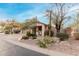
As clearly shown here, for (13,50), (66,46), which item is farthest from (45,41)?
(13,50)

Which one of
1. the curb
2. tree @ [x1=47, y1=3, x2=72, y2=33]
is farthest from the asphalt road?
tree @ [x1=47, y1=3, x2=72, y2=33]

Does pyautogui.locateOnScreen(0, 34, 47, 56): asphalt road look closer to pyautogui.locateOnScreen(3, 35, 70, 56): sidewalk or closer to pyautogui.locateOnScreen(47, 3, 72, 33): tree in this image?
pyautogui.locateOnScreen(3, 35, 70, 56): sidewalk

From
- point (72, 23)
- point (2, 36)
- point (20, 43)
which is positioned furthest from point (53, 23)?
point (2, 36)

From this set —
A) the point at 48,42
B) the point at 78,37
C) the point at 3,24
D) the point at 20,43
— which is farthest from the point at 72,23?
the point at 3,24

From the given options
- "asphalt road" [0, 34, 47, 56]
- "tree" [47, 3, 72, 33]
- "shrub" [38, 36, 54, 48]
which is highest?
"tree" [47, 3, 72, 33]

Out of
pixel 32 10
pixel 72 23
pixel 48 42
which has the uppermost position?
pixel 32 10

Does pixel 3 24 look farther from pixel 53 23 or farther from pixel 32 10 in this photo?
pixel 53 23

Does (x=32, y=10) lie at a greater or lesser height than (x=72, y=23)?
greater
